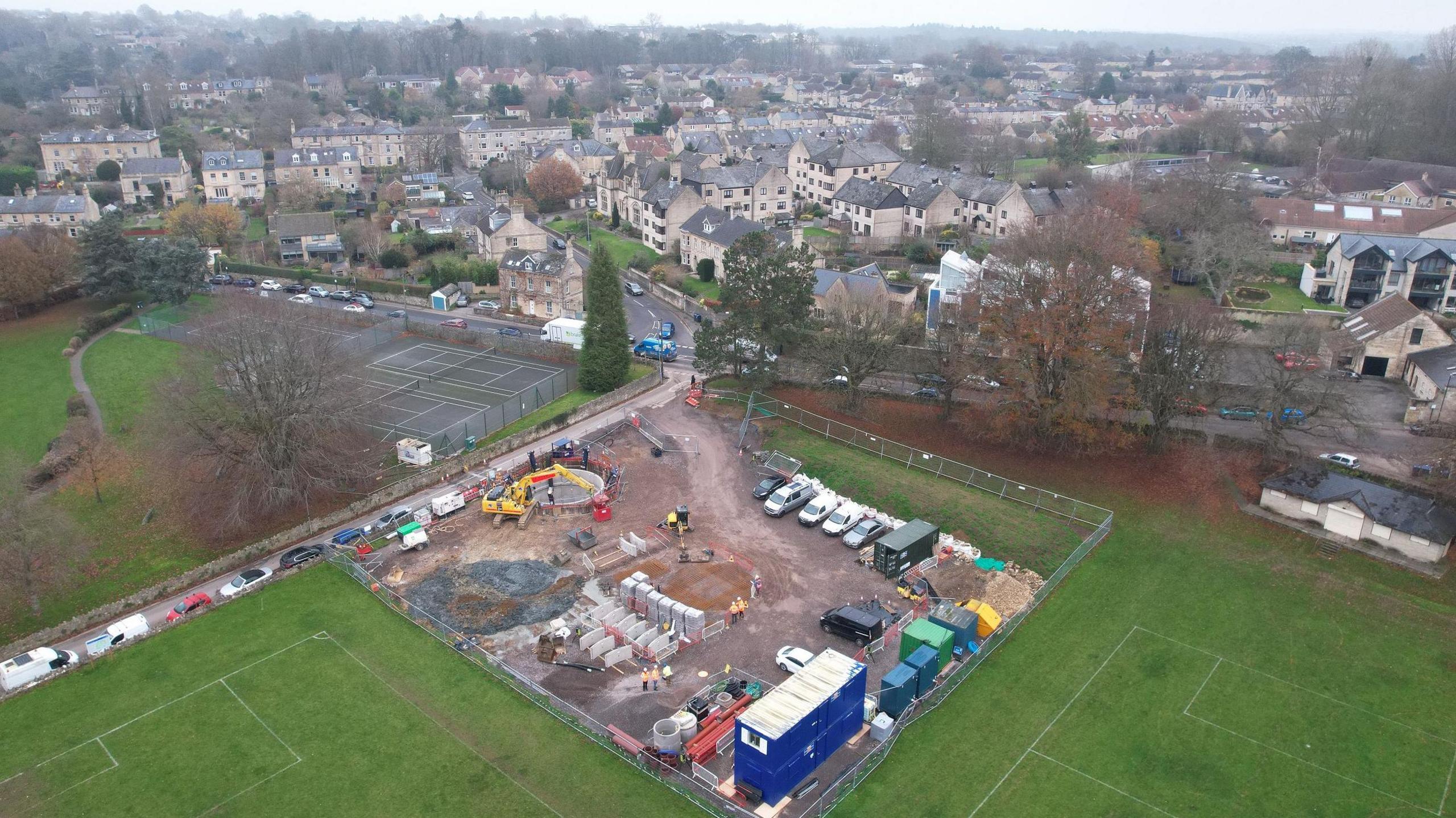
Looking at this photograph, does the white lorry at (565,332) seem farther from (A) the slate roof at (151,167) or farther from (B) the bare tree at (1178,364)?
(A) the slate roof at (151,167)

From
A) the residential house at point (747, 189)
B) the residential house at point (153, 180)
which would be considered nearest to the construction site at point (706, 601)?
the residential house at point (747, 189)

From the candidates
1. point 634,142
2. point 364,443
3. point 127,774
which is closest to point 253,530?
point 364,443

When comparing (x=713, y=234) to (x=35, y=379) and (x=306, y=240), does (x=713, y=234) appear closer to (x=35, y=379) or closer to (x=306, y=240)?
(x=306, y=240)

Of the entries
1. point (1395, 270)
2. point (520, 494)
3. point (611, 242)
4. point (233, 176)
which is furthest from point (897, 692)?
point (233, 176)

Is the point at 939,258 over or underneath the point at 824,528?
over

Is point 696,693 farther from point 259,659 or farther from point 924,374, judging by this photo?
point 924,374

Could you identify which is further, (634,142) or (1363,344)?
(634,142)
